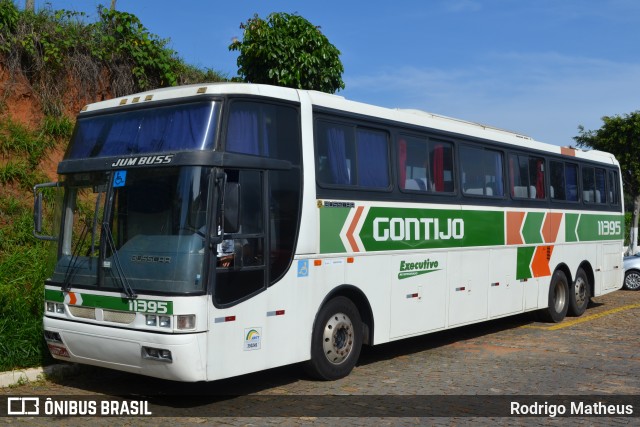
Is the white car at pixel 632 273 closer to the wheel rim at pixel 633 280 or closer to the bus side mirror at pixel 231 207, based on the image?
the wheel rim at pixel 633 280

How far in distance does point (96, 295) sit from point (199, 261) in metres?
1.27

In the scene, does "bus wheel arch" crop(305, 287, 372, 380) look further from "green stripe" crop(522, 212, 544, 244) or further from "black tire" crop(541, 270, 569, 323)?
"black tire" crop(541, 270, 569, 323)

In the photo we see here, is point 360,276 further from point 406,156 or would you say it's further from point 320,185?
point 406,156

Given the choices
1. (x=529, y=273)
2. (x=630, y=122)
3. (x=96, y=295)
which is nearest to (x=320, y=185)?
(x=96, y=295)

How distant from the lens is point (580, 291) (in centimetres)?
1471

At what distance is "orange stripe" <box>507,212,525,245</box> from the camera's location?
39.6 feet

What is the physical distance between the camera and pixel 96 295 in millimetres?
7355

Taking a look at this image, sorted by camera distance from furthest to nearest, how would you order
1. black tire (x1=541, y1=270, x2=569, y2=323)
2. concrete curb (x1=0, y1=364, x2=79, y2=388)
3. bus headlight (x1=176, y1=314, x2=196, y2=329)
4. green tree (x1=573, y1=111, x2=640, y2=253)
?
green tree (x1=573, y1=111, x2=640, y2=253) → black tire (x1=541, y1=270, x2=569, y2=323) → concrete curb (x1=0, y1=364, x2=79, y2=388) → bus headlight (x1=176, y1=314, x2=196, y2=329)

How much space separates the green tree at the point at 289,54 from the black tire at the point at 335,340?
5.90 m

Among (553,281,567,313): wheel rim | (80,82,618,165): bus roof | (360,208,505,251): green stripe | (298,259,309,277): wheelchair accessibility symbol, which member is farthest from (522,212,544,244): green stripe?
(298,259,309,277): wheelchair accessibility symbol

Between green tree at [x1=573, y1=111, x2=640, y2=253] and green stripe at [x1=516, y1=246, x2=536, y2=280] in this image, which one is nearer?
green stripe at [x1=516, y1=246, x2=536, y2=280]

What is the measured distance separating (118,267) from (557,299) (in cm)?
952

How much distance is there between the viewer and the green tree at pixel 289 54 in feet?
44.1

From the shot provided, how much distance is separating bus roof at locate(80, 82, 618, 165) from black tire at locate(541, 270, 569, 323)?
2.44 metres
